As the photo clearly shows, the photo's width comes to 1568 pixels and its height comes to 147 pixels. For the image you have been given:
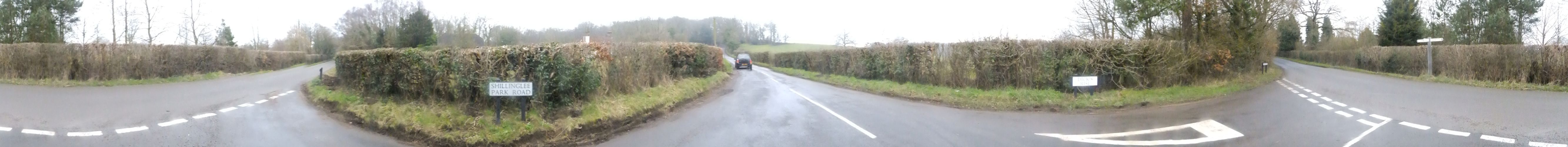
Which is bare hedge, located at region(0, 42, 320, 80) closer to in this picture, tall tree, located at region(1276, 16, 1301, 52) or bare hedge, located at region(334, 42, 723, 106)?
bare hedge, located at region(334, 42, 723, 106)

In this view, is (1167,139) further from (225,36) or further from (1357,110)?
(225,36)

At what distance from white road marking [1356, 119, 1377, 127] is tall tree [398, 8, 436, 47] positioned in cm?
1677

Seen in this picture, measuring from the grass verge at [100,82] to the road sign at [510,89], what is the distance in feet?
37.8

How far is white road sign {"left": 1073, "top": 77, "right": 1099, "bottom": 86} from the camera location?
44.0ft

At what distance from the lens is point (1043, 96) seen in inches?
547

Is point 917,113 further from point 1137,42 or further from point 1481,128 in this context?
point 1137,42

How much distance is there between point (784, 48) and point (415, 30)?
24128 mm

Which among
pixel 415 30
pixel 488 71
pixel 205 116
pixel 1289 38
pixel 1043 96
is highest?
pixel 1289 38

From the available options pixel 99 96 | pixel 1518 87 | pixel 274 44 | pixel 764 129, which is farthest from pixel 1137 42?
pixel 274 44

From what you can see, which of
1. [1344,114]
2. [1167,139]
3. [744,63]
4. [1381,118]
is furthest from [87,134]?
[744,63]

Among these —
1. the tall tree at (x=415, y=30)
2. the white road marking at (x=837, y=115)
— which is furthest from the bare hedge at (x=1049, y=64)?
the tall tree at (x=415, y=30)

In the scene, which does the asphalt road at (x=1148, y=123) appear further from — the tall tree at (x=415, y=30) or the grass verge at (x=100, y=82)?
the grass verge at (x=100, y=82)

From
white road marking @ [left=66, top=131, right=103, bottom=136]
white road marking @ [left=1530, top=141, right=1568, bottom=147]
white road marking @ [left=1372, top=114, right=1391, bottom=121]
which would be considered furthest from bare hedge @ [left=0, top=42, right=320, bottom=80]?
white road marking @ [left=1530, top=141, right=1568, bottom=147]

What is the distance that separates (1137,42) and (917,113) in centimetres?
716
